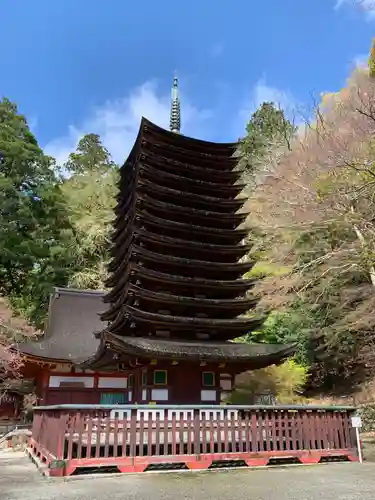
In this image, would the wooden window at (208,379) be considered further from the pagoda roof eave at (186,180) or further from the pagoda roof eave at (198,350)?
the pagoda roof eave at (186,180)

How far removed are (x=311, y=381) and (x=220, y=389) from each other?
14.8 meters

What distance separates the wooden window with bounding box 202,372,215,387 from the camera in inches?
490

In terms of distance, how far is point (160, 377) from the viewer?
12.1 m

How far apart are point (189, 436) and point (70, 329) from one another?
13128 millimetres

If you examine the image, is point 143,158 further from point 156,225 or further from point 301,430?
point 301,430

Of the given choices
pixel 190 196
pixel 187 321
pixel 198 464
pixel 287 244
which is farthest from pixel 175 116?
pixel 198 464

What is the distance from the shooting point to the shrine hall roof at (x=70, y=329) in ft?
58.9

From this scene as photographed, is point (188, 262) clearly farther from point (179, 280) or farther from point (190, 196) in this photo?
point (190, 196)

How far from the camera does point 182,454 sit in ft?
28.7

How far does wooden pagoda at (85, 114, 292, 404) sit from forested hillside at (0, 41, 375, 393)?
13.8 ft

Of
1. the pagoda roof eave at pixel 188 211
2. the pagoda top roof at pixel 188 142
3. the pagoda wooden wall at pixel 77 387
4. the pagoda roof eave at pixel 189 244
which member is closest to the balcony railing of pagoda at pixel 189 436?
the pagoda roof eave at pixel 189 244

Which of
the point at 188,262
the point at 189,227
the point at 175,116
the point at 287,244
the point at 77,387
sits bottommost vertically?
the point at 77,387

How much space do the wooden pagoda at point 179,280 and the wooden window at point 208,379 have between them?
3cm

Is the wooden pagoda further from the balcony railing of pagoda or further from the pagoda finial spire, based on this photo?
the pagoda finial spire
